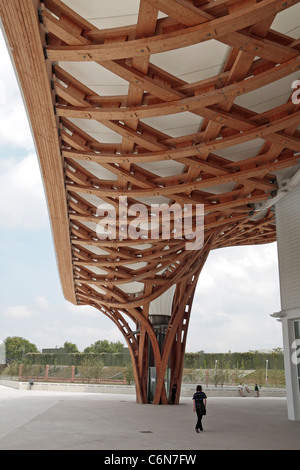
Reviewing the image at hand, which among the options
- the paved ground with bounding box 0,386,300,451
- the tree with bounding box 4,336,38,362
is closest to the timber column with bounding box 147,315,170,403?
the paved ground with bounding box 0,386,300,451

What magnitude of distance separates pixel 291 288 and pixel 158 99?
9.19 meters

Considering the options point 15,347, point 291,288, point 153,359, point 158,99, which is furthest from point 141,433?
point 15,347

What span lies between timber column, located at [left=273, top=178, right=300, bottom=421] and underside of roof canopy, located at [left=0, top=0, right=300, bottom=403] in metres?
1.53

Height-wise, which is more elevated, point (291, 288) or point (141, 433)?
point (291, 288)

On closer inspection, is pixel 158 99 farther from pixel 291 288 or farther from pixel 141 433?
pixel 291 288

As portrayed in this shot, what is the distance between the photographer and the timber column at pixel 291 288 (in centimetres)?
1417

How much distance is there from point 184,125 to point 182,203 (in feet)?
11.3

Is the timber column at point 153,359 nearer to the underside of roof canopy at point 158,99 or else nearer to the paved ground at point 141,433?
the paved ground at point 141,433

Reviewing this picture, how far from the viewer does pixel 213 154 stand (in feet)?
38.1

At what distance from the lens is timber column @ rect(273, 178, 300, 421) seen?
558 inches

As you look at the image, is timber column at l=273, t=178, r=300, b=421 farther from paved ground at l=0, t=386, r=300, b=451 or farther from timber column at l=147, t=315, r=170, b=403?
timber column at l=147, t=315, r=170, b=403

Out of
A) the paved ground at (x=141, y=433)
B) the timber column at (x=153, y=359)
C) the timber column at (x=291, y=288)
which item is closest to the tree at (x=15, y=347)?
the timber column at (x=153, y=359)

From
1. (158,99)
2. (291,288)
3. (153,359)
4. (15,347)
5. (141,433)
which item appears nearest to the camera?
(158,99)

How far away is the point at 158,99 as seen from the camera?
349 inches
